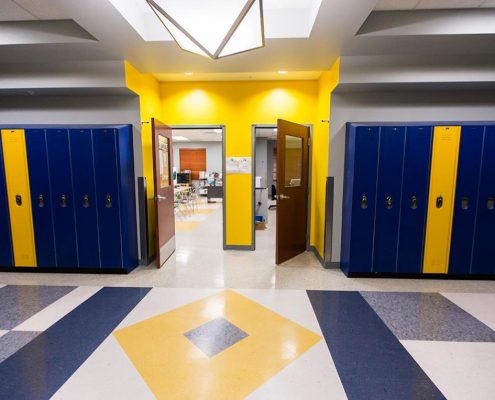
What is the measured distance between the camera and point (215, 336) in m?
2.19

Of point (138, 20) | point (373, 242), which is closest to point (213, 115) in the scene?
point (138, 20)

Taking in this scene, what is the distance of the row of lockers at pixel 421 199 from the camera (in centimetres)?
319

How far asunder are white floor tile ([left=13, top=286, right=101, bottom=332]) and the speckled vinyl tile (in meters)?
3.07

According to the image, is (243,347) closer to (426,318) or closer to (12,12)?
(426,318)

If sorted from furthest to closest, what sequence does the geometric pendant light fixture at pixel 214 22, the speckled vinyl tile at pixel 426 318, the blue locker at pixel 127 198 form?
the blue locker at pixel 127 198 < the speckled vinyl tile at pixel 426 318 < the geometric pendant light fixture at pixel 214 22

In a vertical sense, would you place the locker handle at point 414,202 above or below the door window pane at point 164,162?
below

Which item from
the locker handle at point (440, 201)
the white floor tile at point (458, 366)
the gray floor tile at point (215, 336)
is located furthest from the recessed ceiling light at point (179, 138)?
the white floor tile at point (458, 366)

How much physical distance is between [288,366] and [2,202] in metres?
4.10

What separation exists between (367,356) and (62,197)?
3858mm

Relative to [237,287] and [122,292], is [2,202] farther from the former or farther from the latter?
[237,287]

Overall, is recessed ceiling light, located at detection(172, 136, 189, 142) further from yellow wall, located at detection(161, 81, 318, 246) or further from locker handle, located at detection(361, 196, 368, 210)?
locker handle, located at detection(361, 196, 368, 210)

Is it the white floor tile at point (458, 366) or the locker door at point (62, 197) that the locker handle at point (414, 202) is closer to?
the white floor tile at point (458, 366)

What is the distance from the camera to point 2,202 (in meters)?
3.48

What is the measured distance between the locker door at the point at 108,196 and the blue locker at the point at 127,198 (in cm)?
6
